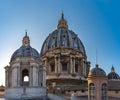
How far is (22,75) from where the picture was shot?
47.7 metres

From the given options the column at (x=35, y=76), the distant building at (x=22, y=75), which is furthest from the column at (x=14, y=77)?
the column at (x=35, y=76)

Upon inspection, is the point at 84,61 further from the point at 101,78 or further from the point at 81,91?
the point at 101,78

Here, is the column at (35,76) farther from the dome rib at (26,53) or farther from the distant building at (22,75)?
the dome rib at (26,53)

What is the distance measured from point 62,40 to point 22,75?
2654 centimetres

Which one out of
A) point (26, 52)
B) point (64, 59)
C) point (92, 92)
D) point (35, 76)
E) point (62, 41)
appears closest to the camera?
point (92, 92)

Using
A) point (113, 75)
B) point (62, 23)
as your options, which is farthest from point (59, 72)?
point (113, 75)

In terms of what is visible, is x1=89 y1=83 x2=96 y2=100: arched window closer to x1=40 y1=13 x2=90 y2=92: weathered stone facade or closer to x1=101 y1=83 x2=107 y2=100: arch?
x1=101 y1=83 x2=107 y2=100: arch

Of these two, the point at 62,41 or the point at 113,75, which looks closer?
the point at 62,41

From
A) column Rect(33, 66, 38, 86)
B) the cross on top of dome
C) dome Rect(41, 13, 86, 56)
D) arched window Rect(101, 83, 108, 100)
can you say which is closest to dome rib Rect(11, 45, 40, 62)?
column Rect(33, 66, 38, 86)

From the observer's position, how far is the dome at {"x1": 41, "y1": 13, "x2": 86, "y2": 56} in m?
72.3

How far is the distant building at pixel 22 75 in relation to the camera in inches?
1761

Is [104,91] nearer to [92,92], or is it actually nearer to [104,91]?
[104,91]

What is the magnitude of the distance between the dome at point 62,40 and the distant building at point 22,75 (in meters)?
24.7

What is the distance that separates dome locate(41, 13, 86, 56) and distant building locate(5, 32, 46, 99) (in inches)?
972
